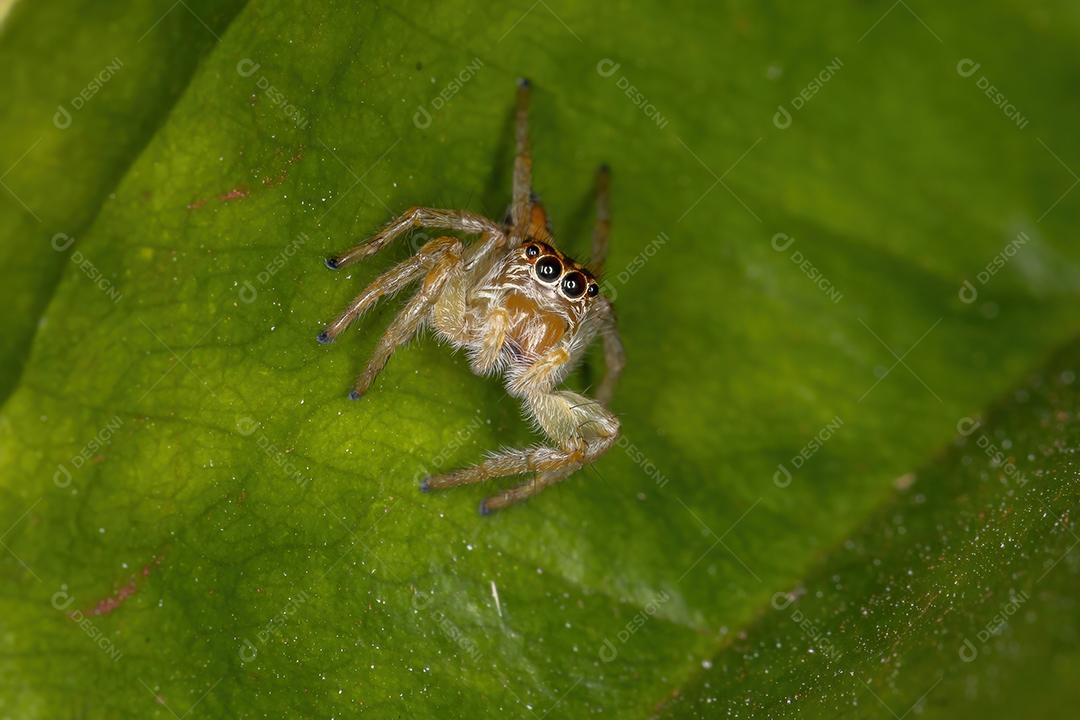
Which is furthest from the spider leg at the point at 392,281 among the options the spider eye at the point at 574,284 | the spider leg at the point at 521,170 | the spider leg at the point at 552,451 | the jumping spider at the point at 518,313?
the spider leg at the point at 552,451

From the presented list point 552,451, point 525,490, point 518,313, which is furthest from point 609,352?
point 525,490

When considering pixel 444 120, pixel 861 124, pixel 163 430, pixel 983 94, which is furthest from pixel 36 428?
pixel 983 94

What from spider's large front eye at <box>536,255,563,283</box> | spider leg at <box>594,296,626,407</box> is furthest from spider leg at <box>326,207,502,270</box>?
spider leg at <box>594,296,626,407</box>

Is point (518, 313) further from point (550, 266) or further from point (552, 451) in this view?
point (552, 451)

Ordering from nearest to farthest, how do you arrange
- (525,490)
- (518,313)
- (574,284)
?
(525,490)
(574,284)
(518,313)

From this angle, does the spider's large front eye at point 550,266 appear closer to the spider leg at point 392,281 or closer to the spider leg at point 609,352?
the spider leg at point 609,352

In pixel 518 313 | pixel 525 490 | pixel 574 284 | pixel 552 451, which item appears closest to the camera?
pixel 525 490
